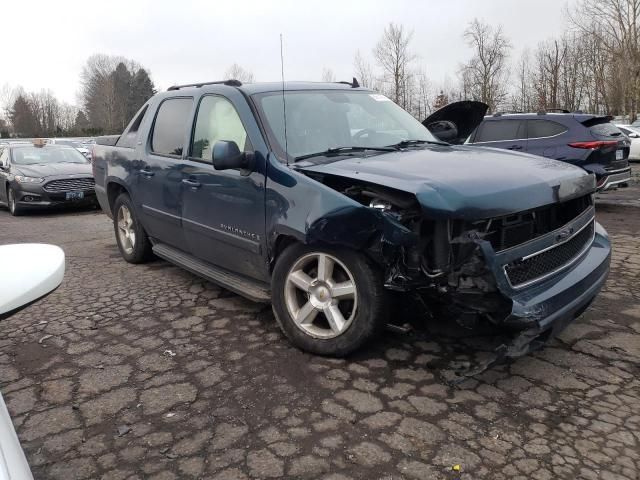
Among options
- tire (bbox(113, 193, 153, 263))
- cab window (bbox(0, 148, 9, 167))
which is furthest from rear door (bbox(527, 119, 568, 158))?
cab window (bbox(0, 148, 9, 167))

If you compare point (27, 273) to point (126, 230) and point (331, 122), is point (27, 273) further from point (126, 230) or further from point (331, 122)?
point (126, 230)

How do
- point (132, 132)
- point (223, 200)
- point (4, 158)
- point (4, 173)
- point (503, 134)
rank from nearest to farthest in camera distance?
1. point (223, 200)
2. point (132, 132)
3. point (503, 134)
4. point (4, 173)
5. point (4, 158)

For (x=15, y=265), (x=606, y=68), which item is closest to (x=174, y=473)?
(x=15, y=265)

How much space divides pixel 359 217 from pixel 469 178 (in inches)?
26.1

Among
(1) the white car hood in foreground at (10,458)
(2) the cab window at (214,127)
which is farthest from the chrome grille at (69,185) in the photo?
(1) the white car hood in foreground at (10,458)

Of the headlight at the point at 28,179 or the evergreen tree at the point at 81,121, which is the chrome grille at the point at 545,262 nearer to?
the headlight at the point at 28,179

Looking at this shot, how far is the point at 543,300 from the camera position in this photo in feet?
9.27

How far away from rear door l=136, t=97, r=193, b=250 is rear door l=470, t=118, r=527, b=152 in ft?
19.8

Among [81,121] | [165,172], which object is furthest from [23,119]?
[165,172]

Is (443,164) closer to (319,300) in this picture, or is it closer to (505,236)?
(505,236)

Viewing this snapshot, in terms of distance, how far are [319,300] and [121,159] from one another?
3.25m

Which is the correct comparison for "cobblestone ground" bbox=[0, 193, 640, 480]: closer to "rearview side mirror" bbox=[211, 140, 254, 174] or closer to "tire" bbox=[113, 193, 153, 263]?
"rearview side mirror" bbox=[211, 140, 254, 174]

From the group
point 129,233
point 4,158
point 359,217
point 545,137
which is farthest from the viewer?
point 4,158

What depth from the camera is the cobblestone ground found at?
2.40m
